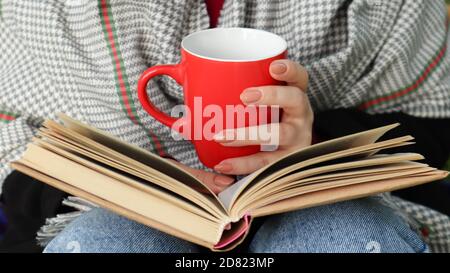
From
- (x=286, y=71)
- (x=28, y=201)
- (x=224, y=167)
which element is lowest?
(x=28, y=201)

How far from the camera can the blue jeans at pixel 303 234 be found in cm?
57

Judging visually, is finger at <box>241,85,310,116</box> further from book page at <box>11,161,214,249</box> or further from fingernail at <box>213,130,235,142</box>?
book page at <box>11,161,214,249</box>

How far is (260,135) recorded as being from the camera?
574 mm

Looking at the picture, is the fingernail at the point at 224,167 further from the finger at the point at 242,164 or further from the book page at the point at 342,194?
the book page at the point at 342,194

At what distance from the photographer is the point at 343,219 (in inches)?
23.4

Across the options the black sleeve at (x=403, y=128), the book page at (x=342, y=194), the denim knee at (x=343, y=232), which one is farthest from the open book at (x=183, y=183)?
the black sleeve at (x=403, y=128)

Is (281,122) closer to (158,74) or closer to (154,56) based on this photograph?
(158,74)

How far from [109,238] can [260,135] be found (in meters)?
0.21

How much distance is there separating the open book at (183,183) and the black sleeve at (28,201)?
0.80ft

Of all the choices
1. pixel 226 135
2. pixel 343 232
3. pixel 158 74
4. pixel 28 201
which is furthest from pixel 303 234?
pixel 28 201

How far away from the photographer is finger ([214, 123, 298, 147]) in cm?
56
